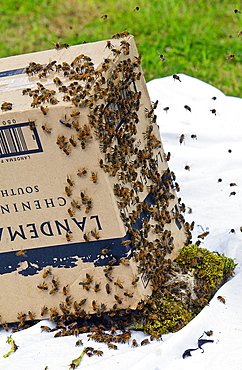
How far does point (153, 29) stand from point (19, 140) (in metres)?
6.26

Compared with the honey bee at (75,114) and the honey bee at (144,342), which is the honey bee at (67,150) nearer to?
the honey bee at (75,114)

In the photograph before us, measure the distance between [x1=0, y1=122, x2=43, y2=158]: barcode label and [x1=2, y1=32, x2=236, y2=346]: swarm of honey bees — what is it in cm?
10

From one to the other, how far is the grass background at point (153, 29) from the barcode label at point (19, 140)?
460cm

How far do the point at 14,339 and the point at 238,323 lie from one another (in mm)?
1408

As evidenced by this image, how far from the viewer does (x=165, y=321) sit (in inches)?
131

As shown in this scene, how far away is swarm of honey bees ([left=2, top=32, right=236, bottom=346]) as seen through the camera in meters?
2.96

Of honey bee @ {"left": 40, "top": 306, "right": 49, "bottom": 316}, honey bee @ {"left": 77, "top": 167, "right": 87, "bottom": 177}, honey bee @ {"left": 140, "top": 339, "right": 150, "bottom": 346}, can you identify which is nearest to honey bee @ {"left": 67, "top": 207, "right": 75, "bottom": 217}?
honey bee @ {"left": 77, "top": 167, "right": 87, "bottom": 177}

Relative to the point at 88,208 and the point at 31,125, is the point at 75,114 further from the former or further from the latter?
the point at 88,208

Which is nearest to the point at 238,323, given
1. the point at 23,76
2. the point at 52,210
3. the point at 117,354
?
the point at 117,354

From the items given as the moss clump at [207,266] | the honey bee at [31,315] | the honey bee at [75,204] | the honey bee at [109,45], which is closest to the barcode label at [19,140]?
the honey bee at [75,204]

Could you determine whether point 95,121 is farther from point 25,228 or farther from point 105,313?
point 105,313

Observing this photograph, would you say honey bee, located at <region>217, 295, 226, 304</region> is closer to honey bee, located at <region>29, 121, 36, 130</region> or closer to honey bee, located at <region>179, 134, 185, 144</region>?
honey bee, located at <region>29, 121, 36, 130</region>

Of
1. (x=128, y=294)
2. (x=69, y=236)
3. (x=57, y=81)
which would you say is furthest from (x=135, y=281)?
(x=57, y=81)

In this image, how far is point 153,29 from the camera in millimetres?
8680
